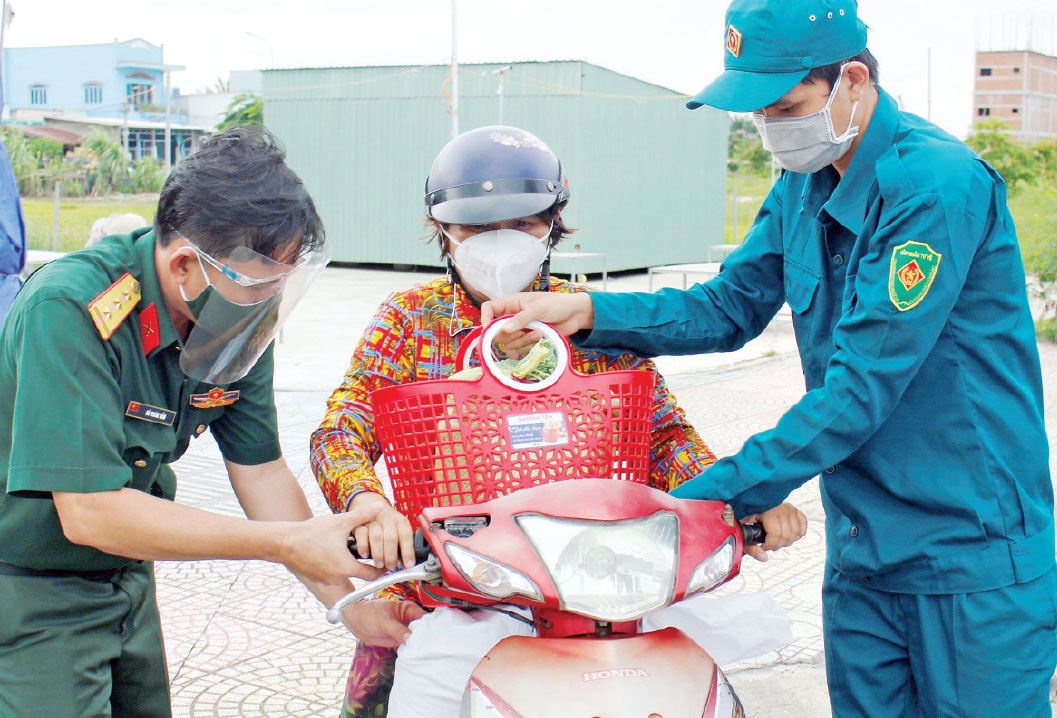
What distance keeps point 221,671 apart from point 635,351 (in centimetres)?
236

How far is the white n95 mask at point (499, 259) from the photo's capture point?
2377 mm

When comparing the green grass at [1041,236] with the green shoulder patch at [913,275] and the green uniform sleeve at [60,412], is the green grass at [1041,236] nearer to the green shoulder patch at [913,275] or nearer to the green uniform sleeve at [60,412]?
the green shoulder patch at [913,275]

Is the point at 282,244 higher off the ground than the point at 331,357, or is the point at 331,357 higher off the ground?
the point at 282,244

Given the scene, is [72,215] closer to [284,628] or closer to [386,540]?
[284,628]

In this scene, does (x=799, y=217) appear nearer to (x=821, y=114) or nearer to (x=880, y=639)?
(x=821, y=114)

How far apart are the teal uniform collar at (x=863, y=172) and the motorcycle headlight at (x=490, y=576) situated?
1.06 meters

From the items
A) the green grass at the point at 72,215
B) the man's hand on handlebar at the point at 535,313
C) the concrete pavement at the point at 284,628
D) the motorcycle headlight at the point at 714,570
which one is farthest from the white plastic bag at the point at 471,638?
the green grass at the point at 72,215

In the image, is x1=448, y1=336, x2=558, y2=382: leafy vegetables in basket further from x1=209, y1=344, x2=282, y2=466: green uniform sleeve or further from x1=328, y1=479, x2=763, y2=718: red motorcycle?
x1=209, y1=344, x2=282, y2=466: green uniform sleeve

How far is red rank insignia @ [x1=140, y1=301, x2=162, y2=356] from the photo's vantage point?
209cm

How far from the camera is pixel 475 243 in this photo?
2.38 metres

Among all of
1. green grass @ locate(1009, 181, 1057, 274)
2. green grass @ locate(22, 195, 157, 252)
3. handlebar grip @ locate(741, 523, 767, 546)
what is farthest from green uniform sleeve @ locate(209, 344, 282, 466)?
green grass @ locate(22, 195, 157, 252)

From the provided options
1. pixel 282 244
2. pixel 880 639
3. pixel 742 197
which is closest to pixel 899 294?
pixel 880 639

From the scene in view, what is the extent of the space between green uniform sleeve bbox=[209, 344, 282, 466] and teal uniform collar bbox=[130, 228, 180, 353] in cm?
36

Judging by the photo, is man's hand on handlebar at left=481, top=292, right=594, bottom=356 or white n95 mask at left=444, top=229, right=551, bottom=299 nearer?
man's hand on handlebar at left=481, top=292, right=594, bottom=356
